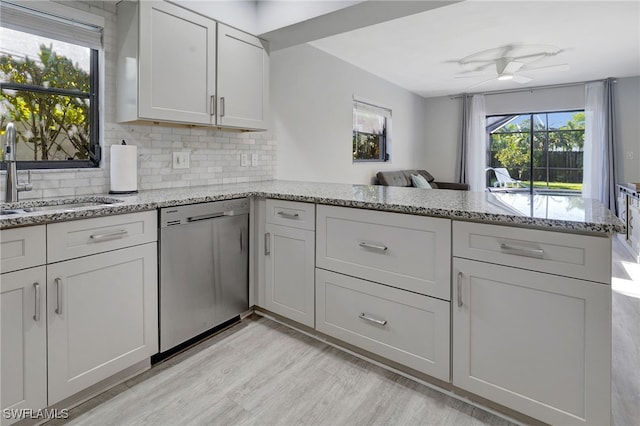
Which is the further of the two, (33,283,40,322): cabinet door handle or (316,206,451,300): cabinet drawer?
(316,206,451,300): cabinet drawer

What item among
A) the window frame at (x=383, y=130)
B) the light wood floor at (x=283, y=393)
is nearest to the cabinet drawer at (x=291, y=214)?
Result: the light wood floor at (x=283, y=393)

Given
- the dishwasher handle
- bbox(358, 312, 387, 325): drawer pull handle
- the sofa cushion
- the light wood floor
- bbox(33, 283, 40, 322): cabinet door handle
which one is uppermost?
the sofa cushion

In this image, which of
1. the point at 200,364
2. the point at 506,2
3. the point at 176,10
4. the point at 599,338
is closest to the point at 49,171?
the point at 176,10

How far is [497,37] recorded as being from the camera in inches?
151

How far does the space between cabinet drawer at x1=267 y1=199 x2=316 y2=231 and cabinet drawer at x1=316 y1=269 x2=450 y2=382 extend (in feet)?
1.00

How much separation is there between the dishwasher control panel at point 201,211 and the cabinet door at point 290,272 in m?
0.23

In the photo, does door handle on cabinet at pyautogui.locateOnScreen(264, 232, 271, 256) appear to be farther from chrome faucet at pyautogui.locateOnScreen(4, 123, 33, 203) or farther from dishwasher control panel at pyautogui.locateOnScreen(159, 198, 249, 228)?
chrome faucet at pyautogui.locateOnScreen(4, 123, 33, 203)

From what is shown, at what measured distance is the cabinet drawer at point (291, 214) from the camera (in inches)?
85.1

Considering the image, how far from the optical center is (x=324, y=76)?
4.21 metres

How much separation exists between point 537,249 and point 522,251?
0.17ft

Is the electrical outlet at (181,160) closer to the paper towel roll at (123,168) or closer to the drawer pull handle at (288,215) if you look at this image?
the paper towel roll at (123,168)

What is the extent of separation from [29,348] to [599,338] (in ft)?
7.02

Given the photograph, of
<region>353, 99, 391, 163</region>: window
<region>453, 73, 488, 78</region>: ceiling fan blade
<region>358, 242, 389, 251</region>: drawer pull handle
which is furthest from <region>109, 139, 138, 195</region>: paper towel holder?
<region>453, 73, 488, 78</region>: ceiling fan blade

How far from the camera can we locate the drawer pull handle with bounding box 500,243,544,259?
4.57 feet
